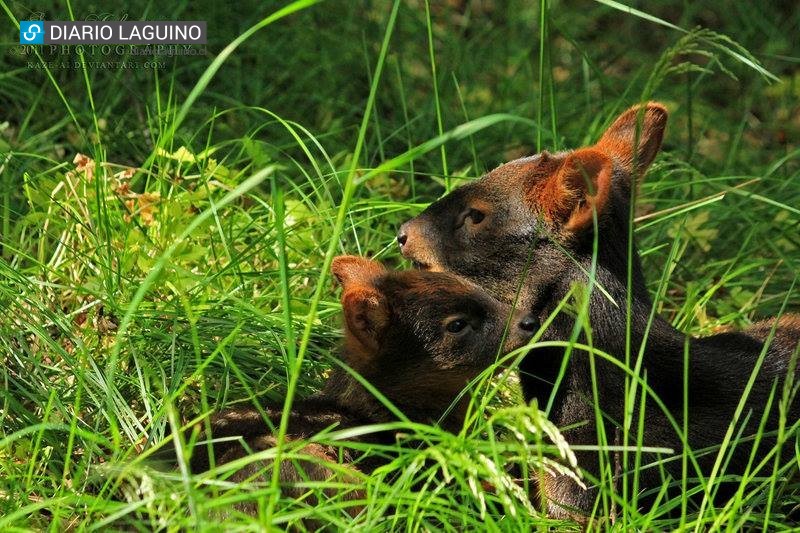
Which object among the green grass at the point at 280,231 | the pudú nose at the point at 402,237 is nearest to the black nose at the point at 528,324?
the green grass at the point at 280,231

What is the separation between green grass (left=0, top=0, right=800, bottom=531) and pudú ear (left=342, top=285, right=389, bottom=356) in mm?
241

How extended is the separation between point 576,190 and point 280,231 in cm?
175

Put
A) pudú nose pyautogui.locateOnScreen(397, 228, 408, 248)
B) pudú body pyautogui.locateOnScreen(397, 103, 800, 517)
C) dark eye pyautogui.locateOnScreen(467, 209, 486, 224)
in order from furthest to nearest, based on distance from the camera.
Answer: pudú nose pyautogui.locateOnScreen(397, 228, 408, 248) < dark eye pyautogui.locateOnScreen(467, 209, 486, 224) < pudú body pyautogui.locateOnScreen(397, 103, 800, 517)

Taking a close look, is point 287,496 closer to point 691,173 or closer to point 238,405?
point 238,405

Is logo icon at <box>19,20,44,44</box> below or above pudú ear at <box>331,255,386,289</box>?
above

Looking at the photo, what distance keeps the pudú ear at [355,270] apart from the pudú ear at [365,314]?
15cm

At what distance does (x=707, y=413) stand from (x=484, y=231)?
118 centimetres

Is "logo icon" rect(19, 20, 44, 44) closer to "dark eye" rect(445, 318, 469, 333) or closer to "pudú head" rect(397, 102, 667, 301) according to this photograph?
"pudú head" rect(397, 102, 667, 301)

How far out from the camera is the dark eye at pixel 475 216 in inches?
205

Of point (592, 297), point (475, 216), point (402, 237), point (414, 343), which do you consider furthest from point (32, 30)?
point (592, 297)

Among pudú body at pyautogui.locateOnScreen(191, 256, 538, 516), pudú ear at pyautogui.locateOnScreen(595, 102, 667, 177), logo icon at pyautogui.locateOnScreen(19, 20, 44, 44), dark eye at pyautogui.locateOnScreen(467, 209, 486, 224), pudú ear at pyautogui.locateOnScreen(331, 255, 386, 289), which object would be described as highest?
logo icon at pyautogui.locateOnScreen(19, 20, 44, 44)

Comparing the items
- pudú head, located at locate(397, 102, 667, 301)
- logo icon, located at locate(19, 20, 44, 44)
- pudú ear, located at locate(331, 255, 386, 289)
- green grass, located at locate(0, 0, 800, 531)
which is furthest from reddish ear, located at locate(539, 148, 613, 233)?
logo icon, located at locate(19, 20, 44, 44)

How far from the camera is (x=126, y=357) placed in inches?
193

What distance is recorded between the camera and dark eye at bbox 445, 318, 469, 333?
487 centimetres
